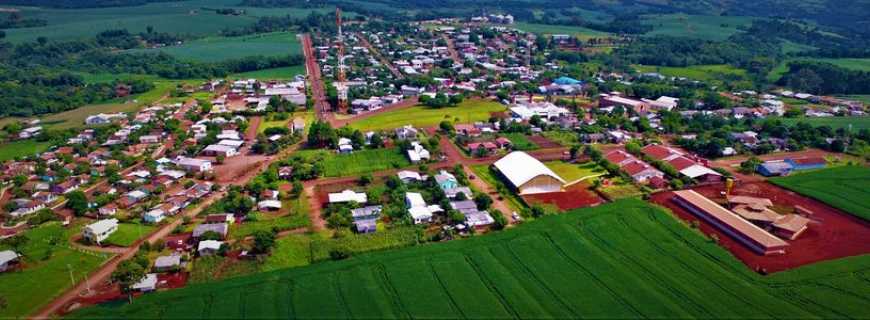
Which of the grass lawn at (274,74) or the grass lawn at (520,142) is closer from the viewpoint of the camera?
the grass lawn at (520,142)

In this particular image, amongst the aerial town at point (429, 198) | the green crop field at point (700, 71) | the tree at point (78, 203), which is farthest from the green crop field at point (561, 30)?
the tree at point (78, 203)

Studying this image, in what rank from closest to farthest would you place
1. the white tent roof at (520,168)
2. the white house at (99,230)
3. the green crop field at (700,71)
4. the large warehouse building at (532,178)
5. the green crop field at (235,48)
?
1. the white house at (99,230)
2. the large warehouse building at (532,178)
3. the white tent roof at (520,168)
4. the green crop field at (700,71)
5. the green crop field at (235,48)

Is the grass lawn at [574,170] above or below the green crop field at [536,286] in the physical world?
A: above

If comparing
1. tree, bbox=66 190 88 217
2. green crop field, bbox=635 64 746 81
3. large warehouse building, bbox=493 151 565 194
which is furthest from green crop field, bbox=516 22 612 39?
tree, bbox=66 190 88 217

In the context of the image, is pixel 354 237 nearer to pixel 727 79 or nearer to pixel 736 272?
pixel 736 272

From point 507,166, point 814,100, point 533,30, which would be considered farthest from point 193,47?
point 814,100

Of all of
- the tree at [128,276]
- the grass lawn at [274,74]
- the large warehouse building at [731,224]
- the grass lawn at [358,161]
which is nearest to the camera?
the tree at [128,276]

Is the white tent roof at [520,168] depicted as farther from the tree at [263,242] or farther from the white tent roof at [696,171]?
the tree at [263,242]

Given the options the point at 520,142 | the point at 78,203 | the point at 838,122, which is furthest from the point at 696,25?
the point at 78,203

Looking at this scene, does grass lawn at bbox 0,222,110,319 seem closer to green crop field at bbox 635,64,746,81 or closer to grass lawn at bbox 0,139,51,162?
grass lawn at bbox 0,139,51,162
